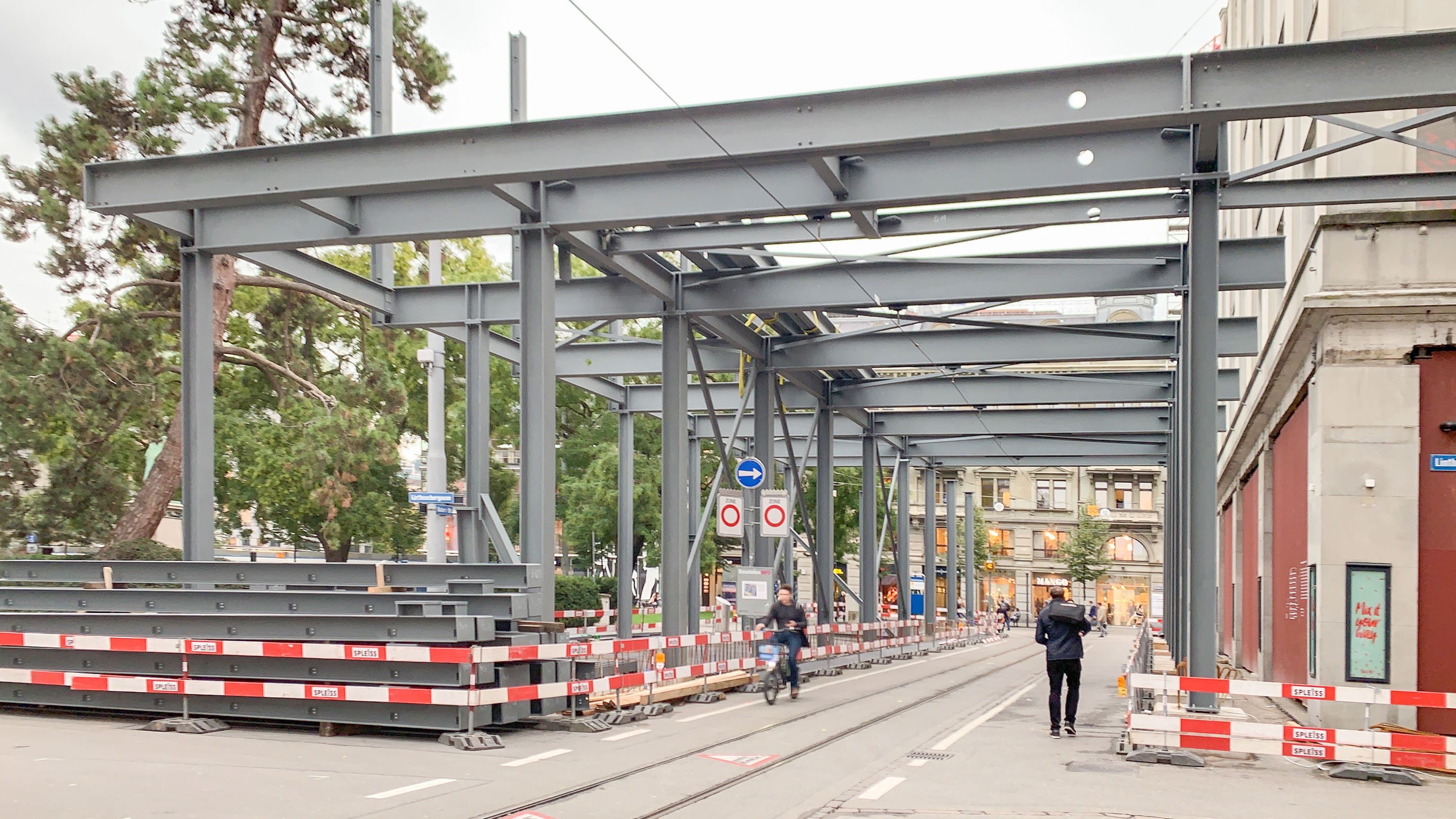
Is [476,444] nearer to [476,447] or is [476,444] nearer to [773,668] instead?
[476,447]

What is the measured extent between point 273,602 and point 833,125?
25.2 feet

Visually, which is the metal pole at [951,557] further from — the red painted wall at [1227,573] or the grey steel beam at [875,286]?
the grey steel beam at [875,286]

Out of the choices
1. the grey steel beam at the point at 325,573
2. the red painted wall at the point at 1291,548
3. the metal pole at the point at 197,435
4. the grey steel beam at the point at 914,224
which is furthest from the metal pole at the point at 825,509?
the metal pole at the point at 197,435

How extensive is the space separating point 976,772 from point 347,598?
6.50 metres

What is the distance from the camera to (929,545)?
45.8 m

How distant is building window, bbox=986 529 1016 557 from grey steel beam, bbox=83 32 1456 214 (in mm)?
71259

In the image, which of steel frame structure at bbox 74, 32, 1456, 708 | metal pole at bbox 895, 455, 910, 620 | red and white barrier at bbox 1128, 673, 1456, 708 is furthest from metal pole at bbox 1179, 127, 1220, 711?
metal pole at bbox 895, 455, 910, 620

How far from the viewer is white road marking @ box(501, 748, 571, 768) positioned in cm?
1101

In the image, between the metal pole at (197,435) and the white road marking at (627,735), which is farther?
the metal pole at (197,435)

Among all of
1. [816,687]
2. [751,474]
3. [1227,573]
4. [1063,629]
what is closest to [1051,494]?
[1227,573]

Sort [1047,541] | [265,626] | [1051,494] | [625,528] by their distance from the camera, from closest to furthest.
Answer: [265,626] < [625,528] < [1047,541] < [1051,494]

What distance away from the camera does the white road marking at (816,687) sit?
15.6 metres

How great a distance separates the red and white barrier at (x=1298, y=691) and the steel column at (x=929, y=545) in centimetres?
2777

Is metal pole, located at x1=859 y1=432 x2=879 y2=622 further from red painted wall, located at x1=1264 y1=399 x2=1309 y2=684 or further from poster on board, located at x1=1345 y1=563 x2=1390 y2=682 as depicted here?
poster on board, located at x1=1345 y1=563 x2=1390 y2=682
